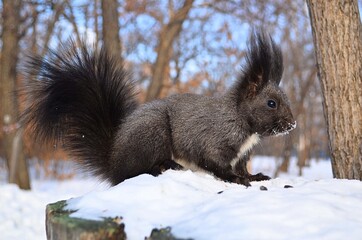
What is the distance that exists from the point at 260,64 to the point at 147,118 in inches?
41.3

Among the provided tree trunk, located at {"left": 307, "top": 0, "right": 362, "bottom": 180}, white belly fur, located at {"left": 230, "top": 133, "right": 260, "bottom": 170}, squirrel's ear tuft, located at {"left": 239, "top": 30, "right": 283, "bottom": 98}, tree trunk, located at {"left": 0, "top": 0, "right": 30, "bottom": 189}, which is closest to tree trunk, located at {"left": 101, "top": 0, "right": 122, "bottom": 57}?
tree trunk, located at {"left": 0, "top": 0, "right": 30, "bottom": 189}

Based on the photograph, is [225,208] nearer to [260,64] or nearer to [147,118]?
[147,118]

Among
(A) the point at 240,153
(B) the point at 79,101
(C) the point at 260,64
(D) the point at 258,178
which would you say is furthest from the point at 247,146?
(B) the point at 79,101

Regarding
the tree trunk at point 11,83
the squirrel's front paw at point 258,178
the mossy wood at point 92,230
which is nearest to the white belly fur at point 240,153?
the squirrel's front paw at point 258,178

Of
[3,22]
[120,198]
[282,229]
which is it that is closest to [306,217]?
[282,229]

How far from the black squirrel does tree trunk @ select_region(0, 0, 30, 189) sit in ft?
22.2

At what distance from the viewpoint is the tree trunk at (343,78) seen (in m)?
3.73

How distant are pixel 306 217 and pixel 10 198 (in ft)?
22.6

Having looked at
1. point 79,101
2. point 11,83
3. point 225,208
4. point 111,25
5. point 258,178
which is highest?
point 111,25

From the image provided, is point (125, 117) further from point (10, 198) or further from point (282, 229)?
point (10, 198)

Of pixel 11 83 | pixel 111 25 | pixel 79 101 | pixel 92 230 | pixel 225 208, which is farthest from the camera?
pixel 11 83

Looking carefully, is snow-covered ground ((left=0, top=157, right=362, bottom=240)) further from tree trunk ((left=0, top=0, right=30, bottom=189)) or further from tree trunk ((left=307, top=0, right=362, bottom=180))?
tree trunk ((left=0, top=0, right=30, bottom=189))

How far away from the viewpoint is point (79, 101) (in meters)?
3.75

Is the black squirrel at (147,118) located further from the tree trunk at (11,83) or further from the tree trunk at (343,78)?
the tree trunk at (11,83)
